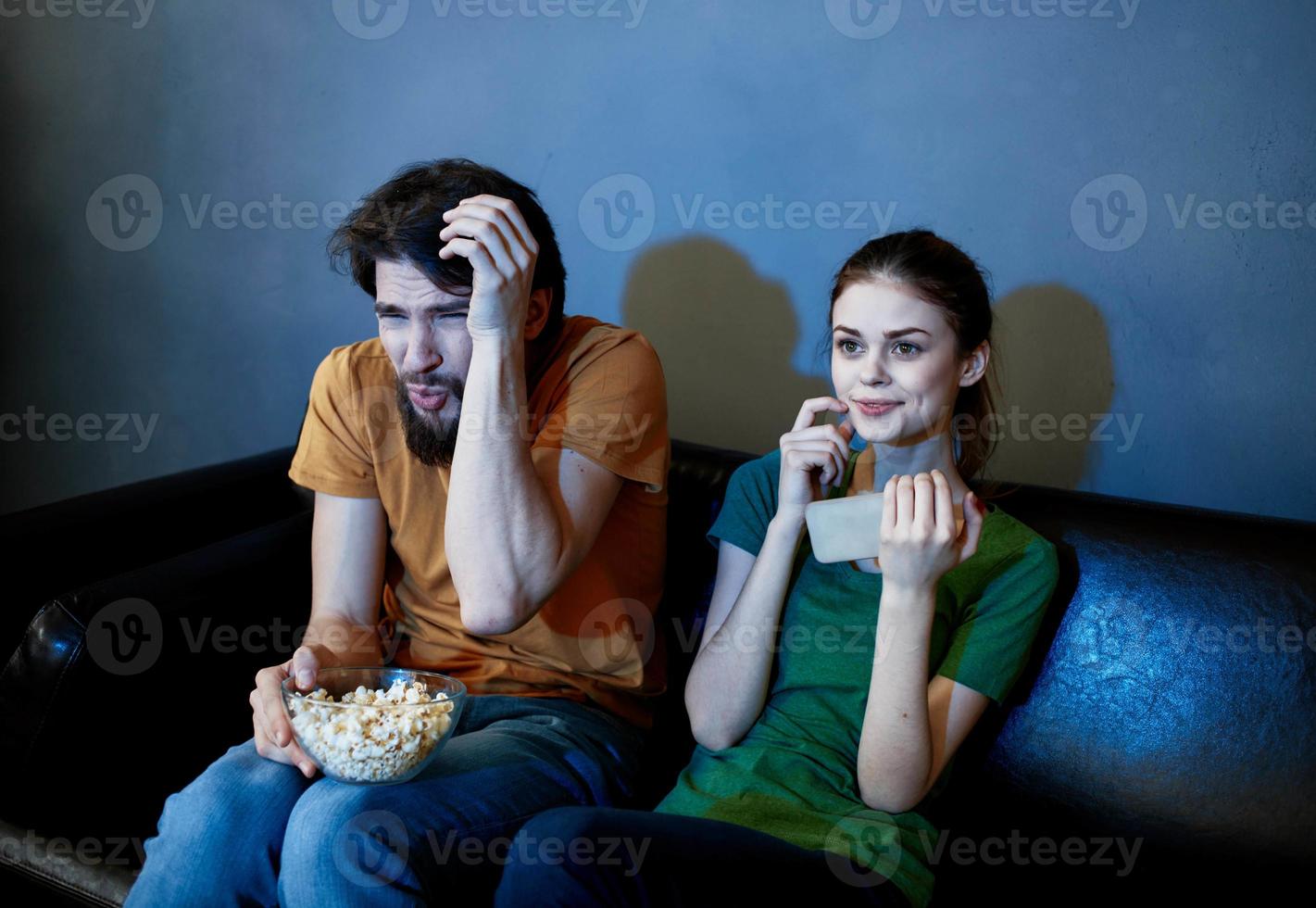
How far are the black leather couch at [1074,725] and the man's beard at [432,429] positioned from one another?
34cm

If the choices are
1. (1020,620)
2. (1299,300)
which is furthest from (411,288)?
(1299,300)

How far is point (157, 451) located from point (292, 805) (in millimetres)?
1503

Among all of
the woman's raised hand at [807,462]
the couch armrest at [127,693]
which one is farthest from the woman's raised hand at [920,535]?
the couch armrest at [127,693]

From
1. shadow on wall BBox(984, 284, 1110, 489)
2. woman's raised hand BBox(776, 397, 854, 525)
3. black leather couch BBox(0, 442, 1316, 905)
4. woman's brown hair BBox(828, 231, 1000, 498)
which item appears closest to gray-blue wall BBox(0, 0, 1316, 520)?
shadow on wall BBox(984, 284, 1110, 489)

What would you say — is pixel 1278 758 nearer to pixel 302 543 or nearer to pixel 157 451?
pixel 302 543

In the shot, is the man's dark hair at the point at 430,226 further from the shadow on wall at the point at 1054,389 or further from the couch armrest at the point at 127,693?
the shadow on wall at the point at 1054,389

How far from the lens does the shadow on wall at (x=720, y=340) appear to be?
6.07 ft

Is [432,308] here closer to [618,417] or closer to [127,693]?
[618,417]

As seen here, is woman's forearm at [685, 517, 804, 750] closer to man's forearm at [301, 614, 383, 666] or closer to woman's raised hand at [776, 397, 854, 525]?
woman's raised hand at [776, 397, 854, 525]

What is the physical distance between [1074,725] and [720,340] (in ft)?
2.84

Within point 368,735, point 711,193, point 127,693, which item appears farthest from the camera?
point 711,193

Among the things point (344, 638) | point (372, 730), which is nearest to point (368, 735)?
point (372, 730)

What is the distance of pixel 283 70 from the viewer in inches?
85.8

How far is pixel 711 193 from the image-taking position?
6.08 ft
